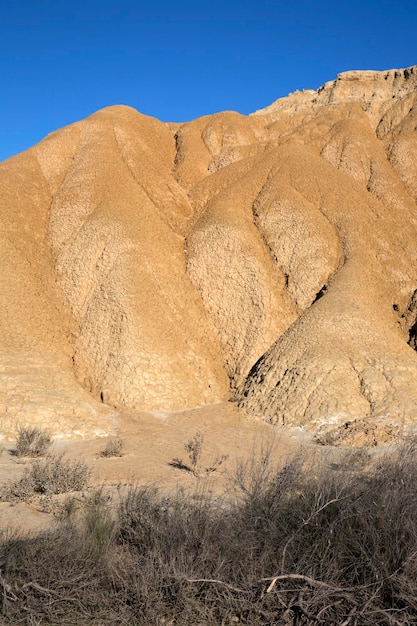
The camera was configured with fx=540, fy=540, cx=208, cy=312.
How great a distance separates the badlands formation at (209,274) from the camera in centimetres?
1695

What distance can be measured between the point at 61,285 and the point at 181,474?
1330 cm

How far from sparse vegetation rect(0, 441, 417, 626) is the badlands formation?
32.6 ft

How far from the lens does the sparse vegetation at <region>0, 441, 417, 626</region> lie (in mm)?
4559

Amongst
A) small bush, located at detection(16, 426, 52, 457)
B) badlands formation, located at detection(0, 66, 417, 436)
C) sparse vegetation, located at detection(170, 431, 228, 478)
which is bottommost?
sparse vegetation, located at detection(170, 431, 228, 478)

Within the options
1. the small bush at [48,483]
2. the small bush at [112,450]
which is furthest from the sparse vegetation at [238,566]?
the small bush at [112,450]

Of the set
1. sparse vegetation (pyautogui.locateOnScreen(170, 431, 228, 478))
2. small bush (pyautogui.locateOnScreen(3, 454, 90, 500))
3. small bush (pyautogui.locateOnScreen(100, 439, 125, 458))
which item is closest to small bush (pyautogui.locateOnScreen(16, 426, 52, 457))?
small bush (pyautogui.locateOnScreen(100, 439, 125, 458))

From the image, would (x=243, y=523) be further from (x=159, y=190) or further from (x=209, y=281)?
(x=159, y=190)

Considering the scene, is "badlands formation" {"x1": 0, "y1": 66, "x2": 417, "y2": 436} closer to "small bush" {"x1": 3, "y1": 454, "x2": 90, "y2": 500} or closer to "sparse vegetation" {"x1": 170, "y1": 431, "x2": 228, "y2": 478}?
"sparse vegetation" {"x1": 170, "y1": 431, "x2": 228, "y2": 478}

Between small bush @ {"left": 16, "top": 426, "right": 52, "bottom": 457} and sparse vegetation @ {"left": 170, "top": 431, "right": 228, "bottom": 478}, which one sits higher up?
small bush @ {"left": 16, "top": 426, "right": 52, "bottom": 457}

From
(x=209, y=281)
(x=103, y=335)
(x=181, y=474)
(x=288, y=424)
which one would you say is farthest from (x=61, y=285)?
(x=181, y=474)

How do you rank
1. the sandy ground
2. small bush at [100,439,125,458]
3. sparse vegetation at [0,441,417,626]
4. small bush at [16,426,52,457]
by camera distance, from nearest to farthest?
sparse vegetation at [0,441,417,626]
the sandy ground
small bush at [16,426,52,457]
small bush at [100,439,125,458]

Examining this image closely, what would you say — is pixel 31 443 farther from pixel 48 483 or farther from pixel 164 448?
pixel 48 483

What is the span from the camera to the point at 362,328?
18547mm

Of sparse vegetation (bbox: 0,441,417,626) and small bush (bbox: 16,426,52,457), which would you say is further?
small bush (bbox: 16,426,52,457)
